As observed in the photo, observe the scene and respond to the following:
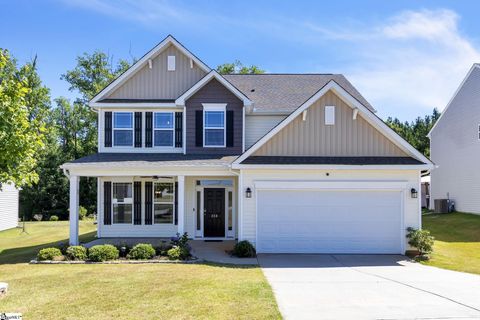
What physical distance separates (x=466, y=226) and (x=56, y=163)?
32.8 metres

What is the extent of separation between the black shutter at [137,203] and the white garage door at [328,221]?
621 cm

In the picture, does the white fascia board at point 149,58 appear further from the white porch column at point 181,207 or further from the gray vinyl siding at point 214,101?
the white porch column at point 181,207

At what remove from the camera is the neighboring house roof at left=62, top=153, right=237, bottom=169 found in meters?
15.8

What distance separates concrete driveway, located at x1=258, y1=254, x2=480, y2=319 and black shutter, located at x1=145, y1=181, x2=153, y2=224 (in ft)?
21.9

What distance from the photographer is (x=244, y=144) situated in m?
18.1

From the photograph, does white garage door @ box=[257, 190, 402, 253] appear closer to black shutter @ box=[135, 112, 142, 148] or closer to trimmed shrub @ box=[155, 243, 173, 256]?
trimmed shrub @ box=[155, 243, 173, 256]

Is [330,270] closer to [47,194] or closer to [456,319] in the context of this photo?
[456,319]

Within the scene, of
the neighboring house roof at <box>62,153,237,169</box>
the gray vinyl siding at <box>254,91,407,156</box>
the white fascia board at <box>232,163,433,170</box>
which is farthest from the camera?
the neighboring house roof at <box>62,153,237,169</box>

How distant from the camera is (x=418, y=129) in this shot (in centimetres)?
5325

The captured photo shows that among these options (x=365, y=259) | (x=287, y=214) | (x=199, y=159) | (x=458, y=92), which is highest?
(x=458, y=92)

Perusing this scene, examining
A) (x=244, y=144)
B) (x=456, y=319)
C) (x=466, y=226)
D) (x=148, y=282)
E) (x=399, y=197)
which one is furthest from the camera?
(x=466, y=226)

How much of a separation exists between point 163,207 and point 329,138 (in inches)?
319

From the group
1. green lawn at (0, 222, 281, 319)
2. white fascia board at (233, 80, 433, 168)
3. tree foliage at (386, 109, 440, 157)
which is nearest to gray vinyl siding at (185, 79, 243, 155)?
white fascia board at (233, 80, 433, 168)

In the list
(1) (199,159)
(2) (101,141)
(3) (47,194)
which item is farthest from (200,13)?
(3) (47,194)
